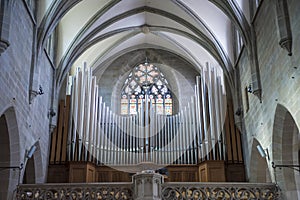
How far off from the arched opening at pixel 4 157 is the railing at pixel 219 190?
16.0 feet

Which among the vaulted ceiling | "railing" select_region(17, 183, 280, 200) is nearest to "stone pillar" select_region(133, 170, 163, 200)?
"railing" select_region(17, 183, 280, 200)

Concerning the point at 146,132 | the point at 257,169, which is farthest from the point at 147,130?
the point at 257,169

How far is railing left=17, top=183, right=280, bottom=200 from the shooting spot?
46.7ft

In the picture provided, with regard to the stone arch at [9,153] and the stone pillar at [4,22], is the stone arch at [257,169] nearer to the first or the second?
the stone arch at [9,153]

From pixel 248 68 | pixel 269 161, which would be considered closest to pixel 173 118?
pixel 248 68

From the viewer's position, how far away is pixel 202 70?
21406 millimetres

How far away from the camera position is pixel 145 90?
24328mm

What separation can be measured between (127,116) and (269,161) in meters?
8.43

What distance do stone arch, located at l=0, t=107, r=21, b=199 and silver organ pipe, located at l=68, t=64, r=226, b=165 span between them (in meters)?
4.96

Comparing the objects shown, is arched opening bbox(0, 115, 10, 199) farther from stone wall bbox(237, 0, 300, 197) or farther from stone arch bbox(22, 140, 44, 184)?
stone wall bbox(237, 0, 300, 197)

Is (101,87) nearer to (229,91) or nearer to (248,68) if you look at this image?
(229,91)

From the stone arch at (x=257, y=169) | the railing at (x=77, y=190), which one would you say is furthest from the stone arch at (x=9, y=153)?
the stone arch at (x=257, y=169)

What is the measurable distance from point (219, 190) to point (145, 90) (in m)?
10.7

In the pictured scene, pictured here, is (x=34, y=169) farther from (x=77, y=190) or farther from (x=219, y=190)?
(x=219, y=190)
